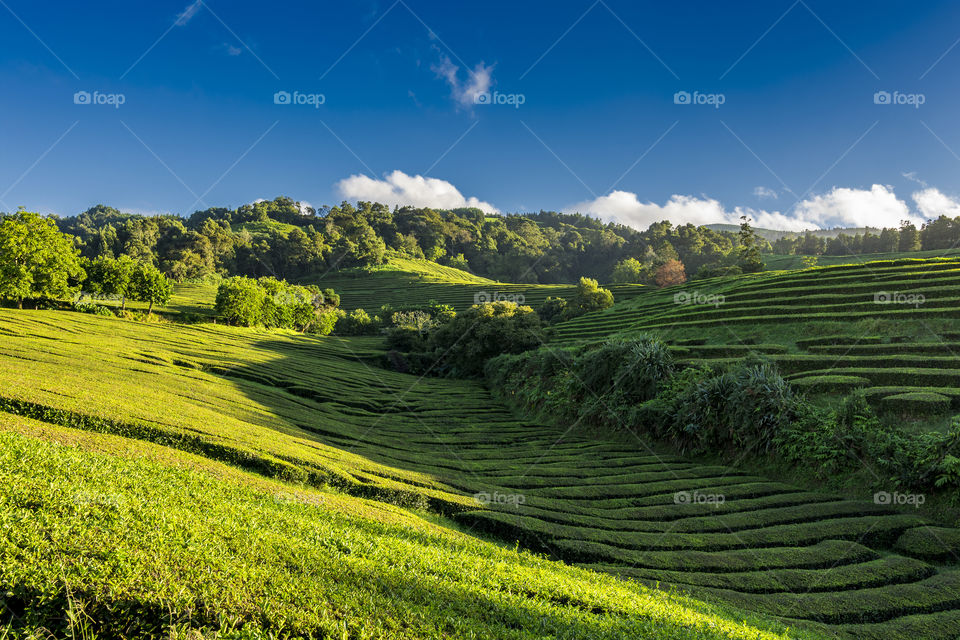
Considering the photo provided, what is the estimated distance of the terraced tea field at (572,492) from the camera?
11.2 m

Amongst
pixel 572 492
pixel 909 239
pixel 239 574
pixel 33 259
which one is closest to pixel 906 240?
pixel 909 239

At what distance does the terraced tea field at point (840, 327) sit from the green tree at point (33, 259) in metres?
50.0

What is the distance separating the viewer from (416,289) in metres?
105

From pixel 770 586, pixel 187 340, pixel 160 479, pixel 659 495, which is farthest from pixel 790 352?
pixel 187 340

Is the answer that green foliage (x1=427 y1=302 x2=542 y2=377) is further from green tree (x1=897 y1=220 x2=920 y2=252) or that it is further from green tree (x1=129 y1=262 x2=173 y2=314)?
green tree (x1=897 y1=220 x2=920 y2=252)

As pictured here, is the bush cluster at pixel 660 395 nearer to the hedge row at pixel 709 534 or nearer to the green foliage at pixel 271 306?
the hedge row at pixel 709 534

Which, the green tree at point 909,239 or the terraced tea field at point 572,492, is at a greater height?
the green tree at point 909,239

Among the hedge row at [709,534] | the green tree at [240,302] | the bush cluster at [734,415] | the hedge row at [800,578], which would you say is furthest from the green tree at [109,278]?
the hedge row at [800,578]

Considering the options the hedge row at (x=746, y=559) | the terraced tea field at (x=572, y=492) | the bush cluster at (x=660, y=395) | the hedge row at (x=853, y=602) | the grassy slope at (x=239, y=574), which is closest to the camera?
the grassy slope at (x=239, y=574)

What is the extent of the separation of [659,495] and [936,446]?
30.1 ft

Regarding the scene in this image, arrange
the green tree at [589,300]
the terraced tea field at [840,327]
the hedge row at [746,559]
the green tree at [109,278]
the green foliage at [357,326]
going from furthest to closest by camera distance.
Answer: the green foliage at [357,326] < the green tree at [589,300] < the green tree at [109,278] < the terraced tea field at [840,327] < the hedge row at [746,559]

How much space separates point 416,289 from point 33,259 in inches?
2680

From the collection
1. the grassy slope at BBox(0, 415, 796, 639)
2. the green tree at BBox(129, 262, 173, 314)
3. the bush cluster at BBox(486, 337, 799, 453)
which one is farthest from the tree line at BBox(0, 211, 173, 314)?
the grassy slope at BBox(0, 415, 796, 639)

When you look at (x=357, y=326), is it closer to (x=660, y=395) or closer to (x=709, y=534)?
(x=660, y=395)
